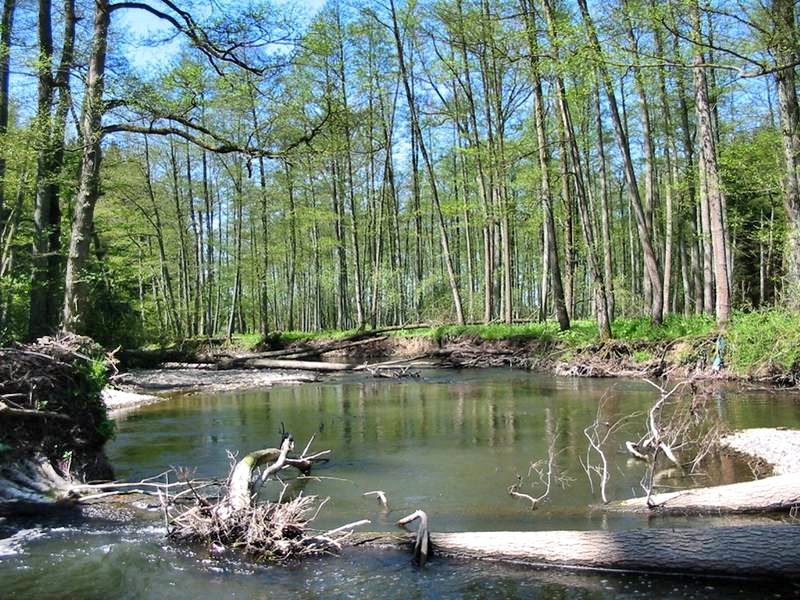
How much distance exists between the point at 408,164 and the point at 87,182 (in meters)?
28.4

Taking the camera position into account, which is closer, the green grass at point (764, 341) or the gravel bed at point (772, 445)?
the gravel bed at point (772, 445)

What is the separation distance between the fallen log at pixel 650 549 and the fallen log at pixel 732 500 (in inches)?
45.2

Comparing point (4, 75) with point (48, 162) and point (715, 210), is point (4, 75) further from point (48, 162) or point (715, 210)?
point (715, 210)

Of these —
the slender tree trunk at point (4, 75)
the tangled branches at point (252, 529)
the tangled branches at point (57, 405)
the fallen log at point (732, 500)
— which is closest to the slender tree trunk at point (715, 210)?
the fallen log at point (732, 500)

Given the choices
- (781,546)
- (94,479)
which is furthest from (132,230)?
(781,546)

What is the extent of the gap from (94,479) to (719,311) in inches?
544

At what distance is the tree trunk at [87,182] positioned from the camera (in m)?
10.7

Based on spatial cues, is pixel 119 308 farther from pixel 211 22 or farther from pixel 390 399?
pixel 211 22

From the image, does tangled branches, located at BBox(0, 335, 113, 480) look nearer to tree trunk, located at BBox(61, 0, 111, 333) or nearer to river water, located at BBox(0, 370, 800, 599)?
river water, located at BBox(0, 370, 800, 599)

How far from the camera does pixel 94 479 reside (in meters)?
7.56

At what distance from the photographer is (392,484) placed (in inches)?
296

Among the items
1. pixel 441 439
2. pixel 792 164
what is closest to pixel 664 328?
pixel 792 164

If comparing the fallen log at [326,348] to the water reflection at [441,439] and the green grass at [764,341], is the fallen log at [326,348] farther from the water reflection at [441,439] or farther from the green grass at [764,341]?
the green grass at [764,341]

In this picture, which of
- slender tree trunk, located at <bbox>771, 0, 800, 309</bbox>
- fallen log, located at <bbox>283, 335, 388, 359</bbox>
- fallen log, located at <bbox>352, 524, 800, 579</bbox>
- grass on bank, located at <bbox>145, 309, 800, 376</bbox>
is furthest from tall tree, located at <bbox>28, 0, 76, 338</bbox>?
slender tree trunk, located at <bbox>771, 0, 800, 309</bbox>
